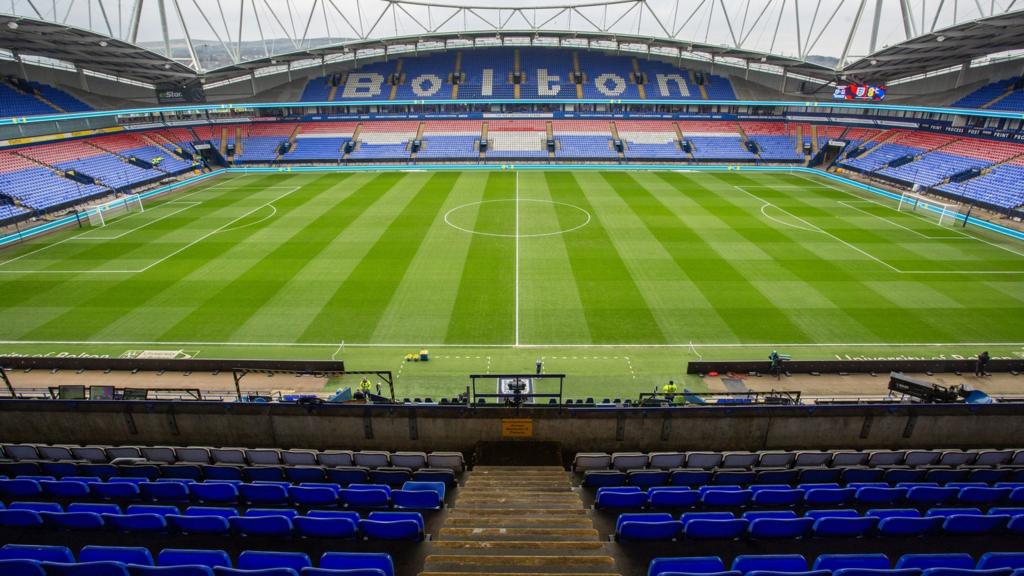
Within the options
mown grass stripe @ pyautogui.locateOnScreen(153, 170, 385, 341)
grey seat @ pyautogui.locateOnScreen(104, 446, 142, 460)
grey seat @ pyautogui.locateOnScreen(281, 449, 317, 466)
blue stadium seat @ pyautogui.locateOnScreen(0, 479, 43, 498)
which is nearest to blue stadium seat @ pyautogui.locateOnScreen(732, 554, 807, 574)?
grey seat @ pyautogui.locateOnScreen(281, 449, 317, 466)

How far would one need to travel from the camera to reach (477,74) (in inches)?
2862

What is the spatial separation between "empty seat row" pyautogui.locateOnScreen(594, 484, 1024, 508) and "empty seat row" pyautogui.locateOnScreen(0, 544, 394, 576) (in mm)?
4504

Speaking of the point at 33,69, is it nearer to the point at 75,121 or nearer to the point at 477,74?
the point at 75,121

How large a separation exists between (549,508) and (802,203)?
42.9 meters

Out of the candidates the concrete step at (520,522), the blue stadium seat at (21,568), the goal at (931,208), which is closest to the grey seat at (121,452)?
the blue stadium seat at (21,568)

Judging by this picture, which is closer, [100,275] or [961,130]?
[100,275]

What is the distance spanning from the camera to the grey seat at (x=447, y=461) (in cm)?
1092

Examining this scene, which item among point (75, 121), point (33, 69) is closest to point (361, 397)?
point (75, 121)

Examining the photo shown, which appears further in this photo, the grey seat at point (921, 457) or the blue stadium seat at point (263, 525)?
the grey seat at point (921, 457)

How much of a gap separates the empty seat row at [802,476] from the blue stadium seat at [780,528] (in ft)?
6.66

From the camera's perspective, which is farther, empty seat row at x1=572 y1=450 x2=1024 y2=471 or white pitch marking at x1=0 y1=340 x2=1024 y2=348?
white pitch marking at x1=0 y1=340 x2=1024 y2=348

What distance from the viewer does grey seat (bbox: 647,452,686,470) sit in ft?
35.0

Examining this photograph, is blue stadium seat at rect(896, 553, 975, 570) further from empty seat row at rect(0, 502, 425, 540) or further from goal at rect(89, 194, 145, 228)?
goal at rect(89, 194, 145, 228)

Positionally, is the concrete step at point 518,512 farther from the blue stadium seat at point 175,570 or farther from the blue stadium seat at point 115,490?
the blue stadium seat at point 115,490
